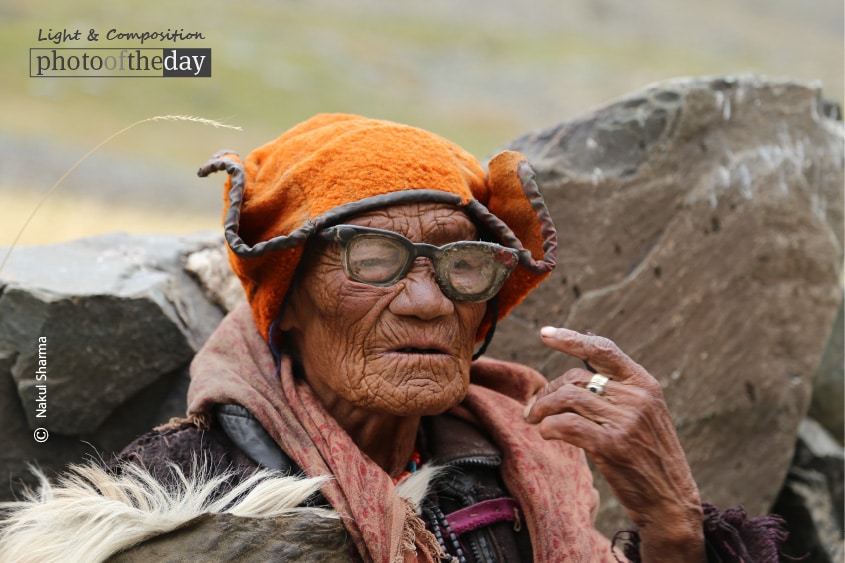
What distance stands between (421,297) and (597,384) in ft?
1.63

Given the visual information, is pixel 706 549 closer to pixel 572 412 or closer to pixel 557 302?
pixel 572 412

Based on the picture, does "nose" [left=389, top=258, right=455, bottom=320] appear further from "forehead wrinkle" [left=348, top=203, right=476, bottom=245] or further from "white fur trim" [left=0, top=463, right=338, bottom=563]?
"white fur trim" [left=0, top=463, right=338, bottom=563]

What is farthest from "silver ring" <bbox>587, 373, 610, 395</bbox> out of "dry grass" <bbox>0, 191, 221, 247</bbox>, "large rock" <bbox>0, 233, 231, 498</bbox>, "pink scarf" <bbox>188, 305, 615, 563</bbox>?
"dry grass" <bbox>0, 191, 221, 247</bbox>

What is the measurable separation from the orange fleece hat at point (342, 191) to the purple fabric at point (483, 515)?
2.08 feet

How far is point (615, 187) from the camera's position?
3.82 meters

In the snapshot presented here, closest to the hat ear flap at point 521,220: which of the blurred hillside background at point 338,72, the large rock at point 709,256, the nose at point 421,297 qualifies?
the nose at point 421,297

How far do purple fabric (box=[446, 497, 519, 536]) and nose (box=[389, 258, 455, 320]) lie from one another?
1.86 ft

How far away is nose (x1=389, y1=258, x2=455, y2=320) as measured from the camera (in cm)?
245

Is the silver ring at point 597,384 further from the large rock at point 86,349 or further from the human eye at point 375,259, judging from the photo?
the large rock at point 86,349

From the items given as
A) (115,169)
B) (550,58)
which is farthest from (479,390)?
(550,58)

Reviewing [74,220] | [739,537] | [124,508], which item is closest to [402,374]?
[124,508]

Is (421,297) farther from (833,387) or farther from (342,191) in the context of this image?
(833,387)

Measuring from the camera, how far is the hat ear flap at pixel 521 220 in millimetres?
2627

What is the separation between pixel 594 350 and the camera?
2.29m
